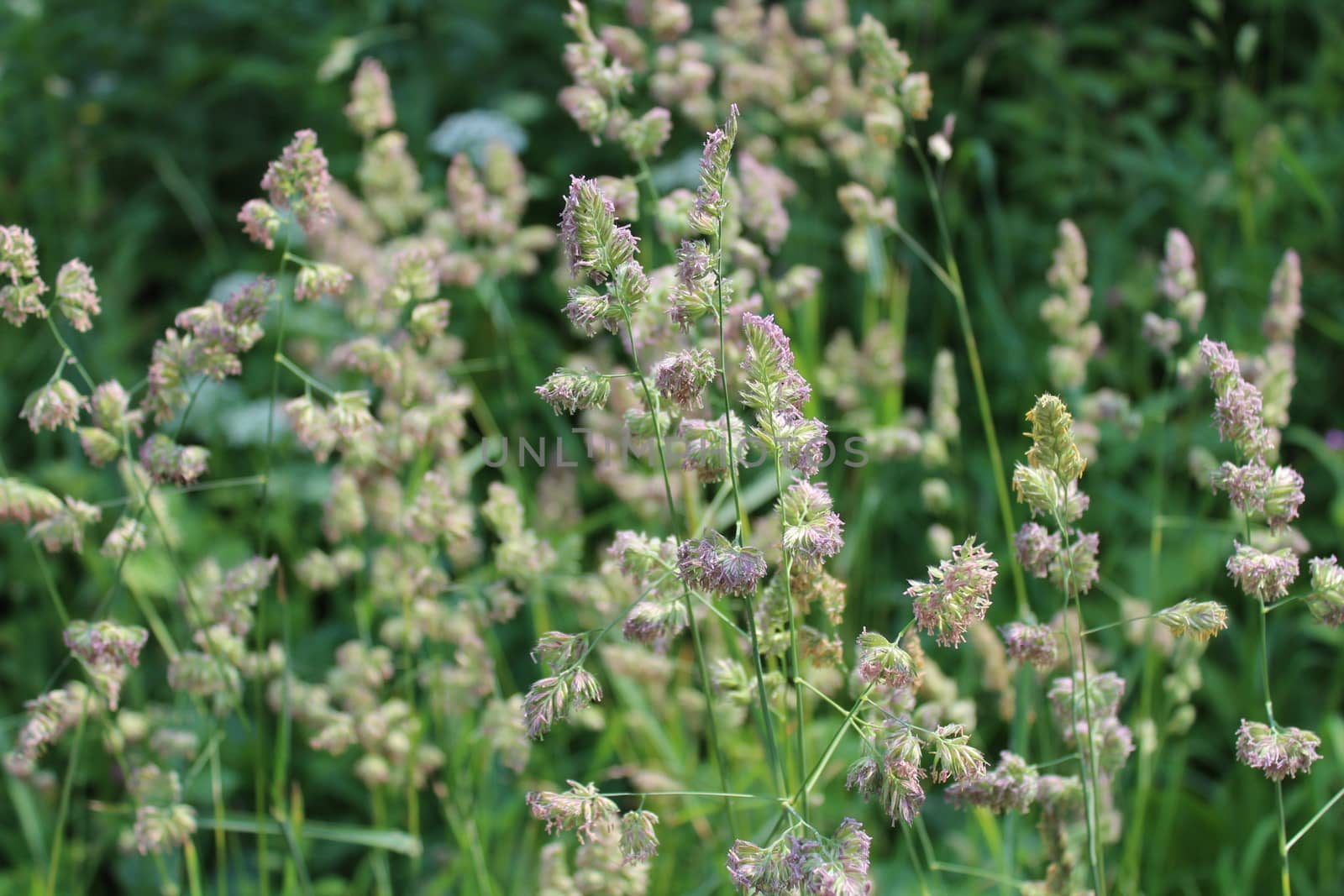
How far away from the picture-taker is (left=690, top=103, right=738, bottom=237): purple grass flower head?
1169 mm

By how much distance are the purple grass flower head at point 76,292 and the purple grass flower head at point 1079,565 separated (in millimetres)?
1219

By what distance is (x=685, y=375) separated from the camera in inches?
45.9

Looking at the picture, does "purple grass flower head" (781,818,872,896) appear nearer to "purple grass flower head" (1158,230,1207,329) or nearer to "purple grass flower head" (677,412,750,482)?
"purple grass flower head" (677,412,750,482)

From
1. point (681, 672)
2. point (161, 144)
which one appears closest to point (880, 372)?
point (681, 672)

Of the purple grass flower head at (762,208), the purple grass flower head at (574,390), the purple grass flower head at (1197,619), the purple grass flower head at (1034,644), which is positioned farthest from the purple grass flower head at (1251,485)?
the purple grass flower head at (762,208)

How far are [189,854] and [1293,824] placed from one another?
2.11m

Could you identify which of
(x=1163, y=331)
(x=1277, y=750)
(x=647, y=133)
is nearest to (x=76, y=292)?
(x=647, y=133)

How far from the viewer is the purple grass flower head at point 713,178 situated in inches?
46.0

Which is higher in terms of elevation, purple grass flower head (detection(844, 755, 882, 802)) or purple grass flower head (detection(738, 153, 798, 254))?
purple grass flower head (detection(738, 153, 798, 254))

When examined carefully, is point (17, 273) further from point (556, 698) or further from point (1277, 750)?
point (1277, 750)

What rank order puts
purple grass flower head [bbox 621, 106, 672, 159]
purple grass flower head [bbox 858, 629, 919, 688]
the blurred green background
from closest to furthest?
purple grass flower head [bbox 858, 629, 919, 688]
purple grass flower head [bbox 621, 106, 672, 159]
the blurred green background

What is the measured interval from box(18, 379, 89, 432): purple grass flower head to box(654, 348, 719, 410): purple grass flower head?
83cm

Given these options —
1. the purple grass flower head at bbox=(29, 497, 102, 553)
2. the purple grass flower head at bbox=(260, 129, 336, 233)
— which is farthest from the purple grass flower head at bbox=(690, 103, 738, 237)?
the purple grass flower head at bbox=(29, 497, 102, 553)

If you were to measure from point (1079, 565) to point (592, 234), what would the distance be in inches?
27.7
